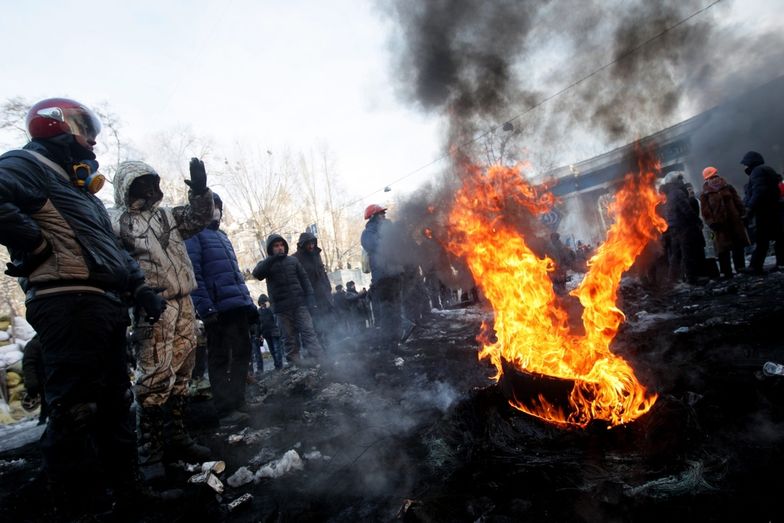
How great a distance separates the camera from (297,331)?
7.59 metres

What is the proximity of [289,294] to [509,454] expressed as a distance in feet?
17.6

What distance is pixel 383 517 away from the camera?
240 cm

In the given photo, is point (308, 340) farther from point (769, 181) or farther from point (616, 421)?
point (769, 181)

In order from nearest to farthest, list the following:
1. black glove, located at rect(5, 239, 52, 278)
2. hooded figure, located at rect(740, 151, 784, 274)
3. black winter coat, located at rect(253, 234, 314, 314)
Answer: black glove, located at rect(5, 239, 52, 278)
black winter coat, located at rect(253, 234, 314, 314)
hooded figure, located at rect(740, 151, 784, 274)

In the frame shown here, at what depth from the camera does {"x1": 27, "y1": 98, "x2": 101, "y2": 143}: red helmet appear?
9.03ft

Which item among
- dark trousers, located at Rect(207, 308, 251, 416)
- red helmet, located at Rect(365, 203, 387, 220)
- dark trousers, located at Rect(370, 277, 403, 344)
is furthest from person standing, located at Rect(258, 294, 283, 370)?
dark trousers, located at Rect(207, 308, 251, 416)

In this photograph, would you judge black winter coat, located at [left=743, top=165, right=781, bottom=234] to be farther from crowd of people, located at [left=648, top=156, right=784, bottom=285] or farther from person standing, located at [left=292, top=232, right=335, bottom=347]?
person standing, located at [left=292, top=232, right=335, bottom=347]

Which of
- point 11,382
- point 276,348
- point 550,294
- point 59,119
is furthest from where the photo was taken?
point 276,348

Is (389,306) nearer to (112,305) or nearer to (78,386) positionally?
(112,305)

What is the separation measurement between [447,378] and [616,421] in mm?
2654

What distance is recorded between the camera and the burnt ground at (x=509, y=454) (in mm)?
2174

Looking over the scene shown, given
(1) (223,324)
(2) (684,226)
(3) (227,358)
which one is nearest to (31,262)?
(1) (223,324)

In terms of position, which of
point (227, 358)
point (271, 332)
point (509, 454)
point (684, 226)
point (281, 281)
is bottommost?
point (509, 454)

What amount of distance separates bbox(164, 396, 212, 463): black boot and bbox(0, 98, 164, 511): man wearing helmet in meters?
0.80
